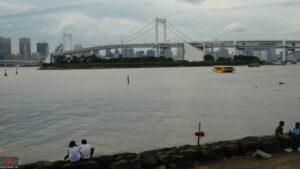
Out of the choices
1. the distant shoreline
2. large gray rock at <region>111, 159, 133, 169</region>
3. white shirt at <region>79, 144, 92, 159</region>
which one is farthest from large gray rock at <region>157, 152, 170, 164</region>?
the distant shoreline

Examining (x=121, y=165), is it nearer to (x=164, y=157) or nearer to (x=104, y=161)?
(x=104, y=161)

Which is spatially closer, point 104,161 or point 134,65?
point 104,161

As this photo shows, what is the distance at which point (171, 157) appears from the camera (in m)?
12.3

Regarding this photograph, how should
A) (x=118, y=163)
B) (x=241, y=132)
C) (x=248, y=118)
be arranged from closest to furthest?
1. (x=118, y=163)
2. (x=241, y=132)
3. (x=248, y=118)

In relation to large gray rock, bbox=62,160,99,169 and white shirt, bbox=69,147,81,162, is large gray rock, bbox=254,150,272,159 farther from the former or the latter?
white shirt, bbox=69,147,81,162

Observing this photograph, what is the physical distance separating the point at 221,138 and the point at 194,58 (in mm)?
125923

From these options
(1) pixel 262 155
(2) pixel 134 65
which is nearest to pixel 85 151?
(1) pixel 262 155

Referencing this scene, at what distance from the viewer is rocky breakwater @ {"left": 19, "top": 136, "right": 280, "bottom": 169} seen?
11664 millimetres

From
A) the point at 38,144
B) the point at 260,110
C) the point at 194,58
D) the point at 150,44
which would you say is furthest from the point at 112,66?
the point at 38,144

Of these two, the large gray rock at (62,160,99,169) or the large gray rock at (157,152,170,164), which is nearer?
the large gray rock at (62,160,99,169)

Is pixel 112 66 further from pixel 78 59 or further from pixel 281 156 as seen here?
pixel 281 156

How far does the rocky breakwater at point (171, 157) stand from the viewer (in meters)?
11.7

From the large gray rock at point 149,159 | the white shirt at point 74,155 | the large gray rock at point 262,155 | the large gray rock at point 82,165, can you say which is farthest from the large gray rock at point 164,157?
the large gray rock at point 262,155

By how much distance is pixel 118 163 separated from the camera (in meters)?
11.5
